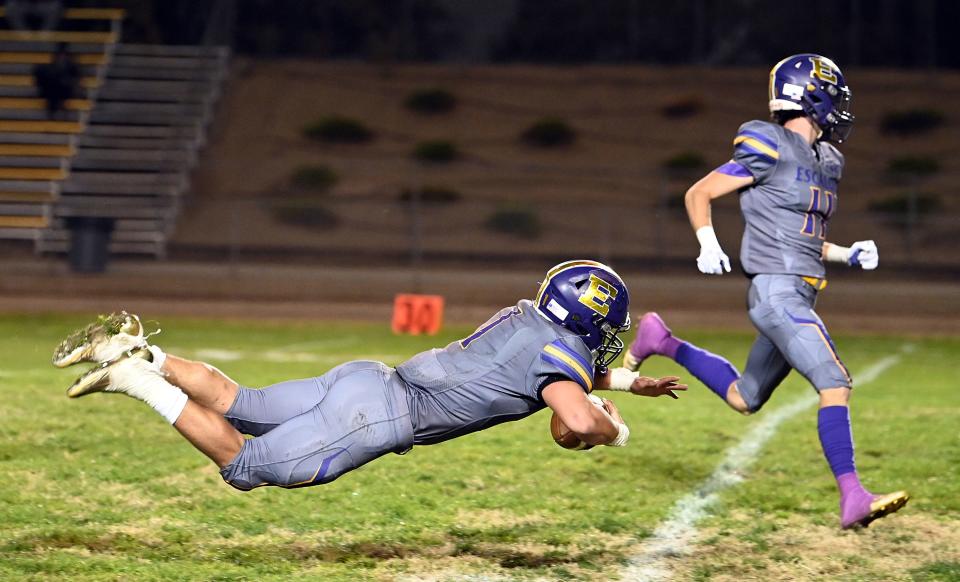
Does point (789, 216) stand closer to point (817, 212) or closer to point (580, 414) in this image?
point (817, 212)

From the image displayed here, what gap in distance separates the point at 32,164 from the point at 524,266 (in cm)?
1039

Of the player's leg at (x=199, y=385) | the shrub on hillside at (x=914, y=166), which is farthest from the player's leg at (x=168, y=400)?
the shrub on hillside at (x=914, y=166)

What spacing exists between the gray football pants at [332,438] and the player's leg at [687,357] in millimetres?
1911

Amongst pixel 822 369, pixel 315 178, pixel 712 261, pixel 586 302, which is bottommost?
pixel 822 369

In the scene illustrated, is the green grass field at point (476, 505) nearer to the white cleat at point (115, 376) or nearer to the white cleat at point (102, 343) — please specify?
the white cleat at point (115, 376)

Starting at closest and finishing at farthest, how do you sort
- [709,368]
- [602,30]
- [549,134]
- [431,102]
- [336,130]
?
[709,368]
[336,130]
[549,134]
[431,102]
[602,30]

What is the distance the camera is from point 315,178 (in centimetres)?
2670

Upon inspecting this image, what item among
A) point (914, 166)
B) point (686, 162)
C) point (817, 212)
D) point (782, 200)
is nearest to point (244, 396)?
point (782, 200)

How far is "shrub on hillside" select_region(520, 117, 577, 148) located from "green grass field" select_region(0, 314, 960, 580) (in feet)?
69.0

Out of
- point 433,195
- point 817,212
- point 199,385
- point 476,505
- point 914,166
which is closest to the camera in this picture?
point 199,385

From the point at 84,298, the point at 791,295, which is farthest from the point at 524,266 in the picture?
the point at 791,295

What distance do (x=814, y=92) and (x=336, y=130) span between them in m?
24.2

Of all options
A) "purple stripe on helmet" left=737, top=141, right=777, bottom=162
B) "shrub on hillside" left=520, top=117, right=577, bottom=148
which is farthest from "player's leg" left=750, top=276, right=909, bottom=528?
"shrub on hillside" left=520, top=117, right=577, bottom=148

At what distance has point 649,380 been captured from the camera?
454 centimetres
